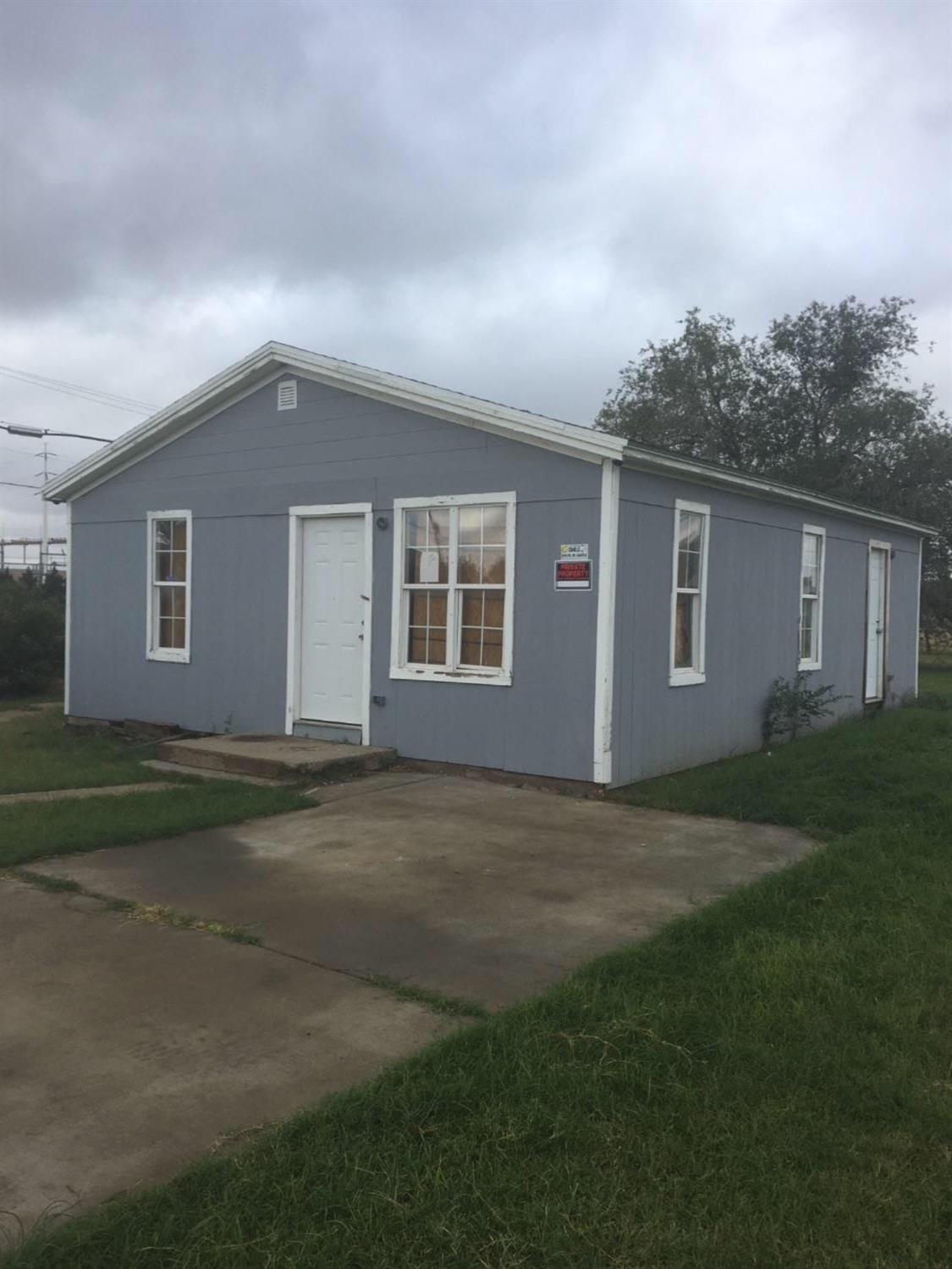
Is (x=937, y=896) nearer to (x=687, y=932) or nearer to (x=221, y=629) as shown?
(x=687, y=932)

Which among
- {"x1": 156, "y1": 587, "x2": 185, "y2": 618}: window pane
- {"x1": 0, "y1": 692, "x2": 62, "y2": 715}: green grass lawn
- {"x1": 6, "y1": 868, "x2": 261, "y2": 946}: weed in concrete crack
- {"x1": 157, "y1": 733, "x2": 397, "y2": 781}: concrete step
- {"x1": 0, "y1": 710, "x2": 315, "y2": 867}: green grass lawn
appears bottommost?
{"x1": 6, "y1": 868, "x2": 261, "y2": 946}: weed in concrete crack

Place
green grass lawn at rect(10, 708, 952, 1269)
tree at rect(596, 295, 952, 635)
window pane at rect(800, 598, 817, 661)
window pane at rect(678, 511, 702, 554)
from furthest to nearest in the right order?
tree at rect(596, 295, 952, 635) → window pane at rect(800, 598, 817, 661) → window pane at rect(678, 511, 702, 554) → green grass lawn at rect(10, 708, 952, 1269)

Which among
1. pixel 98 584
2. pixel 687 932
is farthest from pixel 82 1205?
pixel 98 584

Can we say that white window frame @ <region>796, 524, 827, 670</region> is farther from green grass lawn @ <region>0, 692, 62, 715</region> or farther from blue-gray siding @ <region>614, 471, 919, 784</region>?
green grass lawn @ <region>0, 692, 62, 715</region>

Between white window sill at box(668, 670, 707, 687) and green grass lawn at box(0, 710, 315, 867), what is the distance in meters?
3.47

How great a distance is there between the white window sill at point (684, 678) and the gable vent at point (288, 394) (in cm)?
460

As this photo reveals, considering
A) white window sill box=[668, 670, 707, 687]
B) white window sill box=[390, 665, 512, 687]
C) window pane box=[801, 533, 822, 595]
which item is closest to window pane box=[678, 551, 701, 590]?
white window sill box=[668, 670, 707, 687]

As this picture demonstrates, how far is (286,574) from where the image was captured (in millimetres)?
10680

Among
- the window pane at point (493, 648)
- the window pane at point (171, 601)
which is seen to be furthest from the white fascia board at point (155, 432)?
the window pane at point (493, 648)

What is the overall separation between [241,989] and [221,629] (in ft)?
24.0

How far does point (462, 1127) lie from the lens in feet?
10.3

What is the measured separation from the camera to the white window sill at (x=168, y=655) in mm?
11633

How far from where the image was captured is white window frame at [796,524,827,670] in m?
12.4

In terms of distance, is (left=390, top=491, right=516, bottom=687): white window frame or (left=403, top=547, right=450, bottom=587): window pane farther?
(left=403, top=547, right=450, bottom=587): window pane
